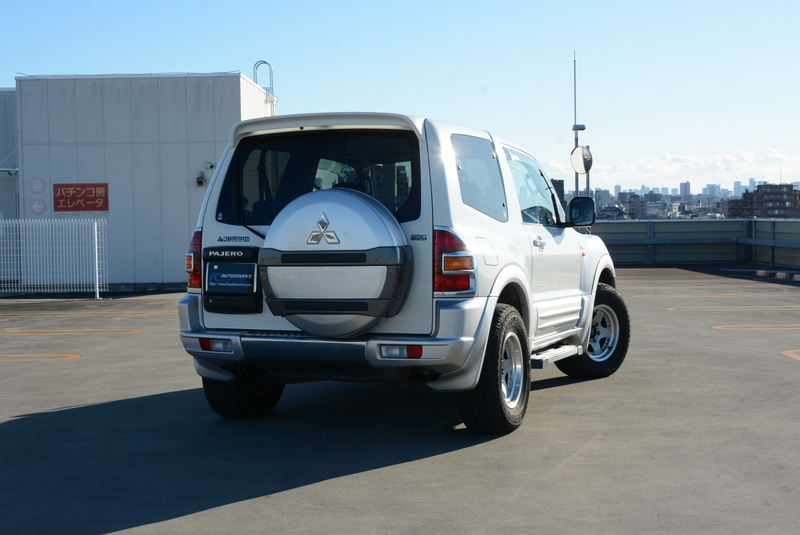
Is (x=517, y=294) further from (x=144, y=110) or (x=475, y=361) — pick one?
(x=144, y=110)

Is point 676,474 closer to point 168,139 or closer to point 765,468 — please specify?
point 765,468

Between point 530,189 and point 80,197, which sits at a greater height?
point 80,197

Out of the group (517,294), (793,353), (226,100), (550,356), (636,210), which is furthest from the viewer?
(636,210)

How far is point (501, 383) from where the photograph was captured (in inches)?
217

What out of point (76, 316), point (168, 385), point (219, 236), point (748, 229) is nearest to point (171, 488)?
point (219, 236)

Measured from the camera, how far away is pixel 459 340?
5051 millimetres

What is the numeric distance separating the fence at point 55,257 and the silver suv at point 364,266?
626 inches

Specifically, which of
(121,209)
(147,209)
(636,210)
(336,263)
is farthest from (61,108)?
(636,210)

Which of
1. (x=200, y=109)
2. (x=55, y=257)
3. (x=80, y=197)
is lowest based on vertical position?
(x=55, y=257)

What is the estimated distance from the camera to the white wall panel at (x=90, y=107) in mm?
20875

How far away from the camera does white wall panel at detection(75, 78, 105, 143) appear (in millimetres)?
20875

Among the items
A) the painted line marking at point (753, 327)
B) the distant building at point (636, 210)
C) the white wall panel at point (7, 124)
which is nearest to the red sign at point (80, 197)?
the white wall panel at point (7, 124)

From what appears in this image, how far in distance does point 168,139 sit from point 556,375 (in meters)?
15.3

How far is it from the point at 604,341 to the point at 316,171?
3965mm
